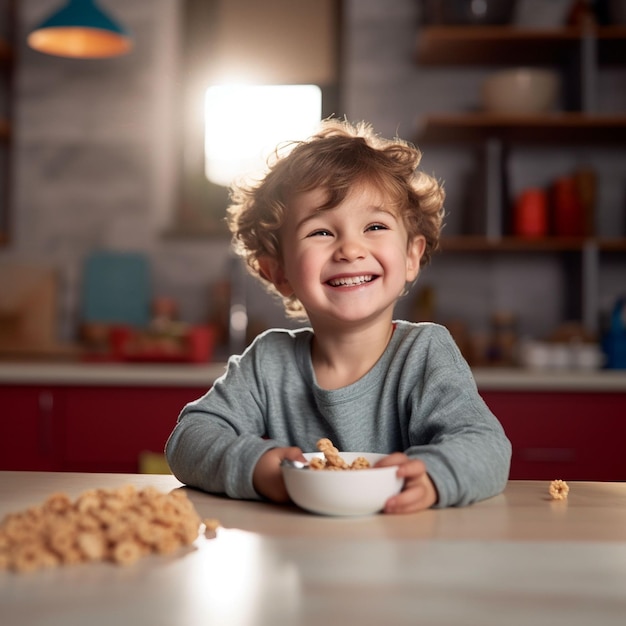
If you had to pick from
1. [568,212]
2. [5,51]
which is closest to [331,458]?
[568,212]

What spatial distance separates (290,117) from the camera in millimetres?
3207

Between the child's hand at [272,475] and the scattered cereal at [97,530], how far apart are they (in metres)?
0.16

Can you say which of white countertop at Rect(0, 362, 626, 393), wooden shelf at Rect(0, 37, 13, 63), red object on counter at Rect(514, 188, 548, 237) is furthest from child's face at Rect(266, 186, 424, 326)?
wooden shelf at Rect(0, 37, 13, 63)

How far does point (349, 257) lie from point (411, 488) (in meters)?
0.44

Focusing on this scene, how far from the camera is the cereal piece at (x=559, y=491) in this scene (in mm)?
868

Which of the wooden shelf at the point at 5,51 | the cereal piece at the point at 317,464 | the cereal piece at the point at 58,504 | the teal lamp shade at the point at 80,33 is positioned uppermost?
the wooden shelf at the point at 5,51

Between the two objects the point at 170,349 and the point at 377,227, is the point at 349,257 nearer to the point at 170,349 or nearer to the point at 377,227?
the point at 377,227

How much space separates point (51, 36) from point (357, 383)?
2084 mm

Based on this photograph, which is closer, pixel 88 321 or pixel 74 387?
pixel 74 387

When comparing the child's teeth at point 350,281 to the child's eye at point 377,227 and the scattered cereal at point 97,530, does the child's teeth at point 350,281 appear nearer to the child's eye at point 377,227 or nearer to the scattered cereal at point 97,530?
the child's eye at point 377,227

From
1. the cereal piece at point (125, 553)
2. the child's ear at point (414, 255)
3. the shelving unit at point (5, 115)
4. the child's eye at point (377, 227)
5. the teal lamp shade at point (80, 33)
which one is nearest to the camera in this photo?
the cereal piece at point (125, 553)

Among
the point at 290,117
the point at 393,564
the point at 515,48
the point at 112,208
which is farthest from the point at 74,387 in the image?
the point at 393,564

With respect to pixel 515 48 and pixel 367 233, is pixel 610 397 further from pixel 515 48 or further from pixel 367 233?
pixel 367 233

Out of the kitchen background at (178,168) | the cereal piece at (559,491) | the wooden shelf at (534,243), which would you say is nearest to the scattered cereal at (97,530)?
the cereal piece at (559,491)
